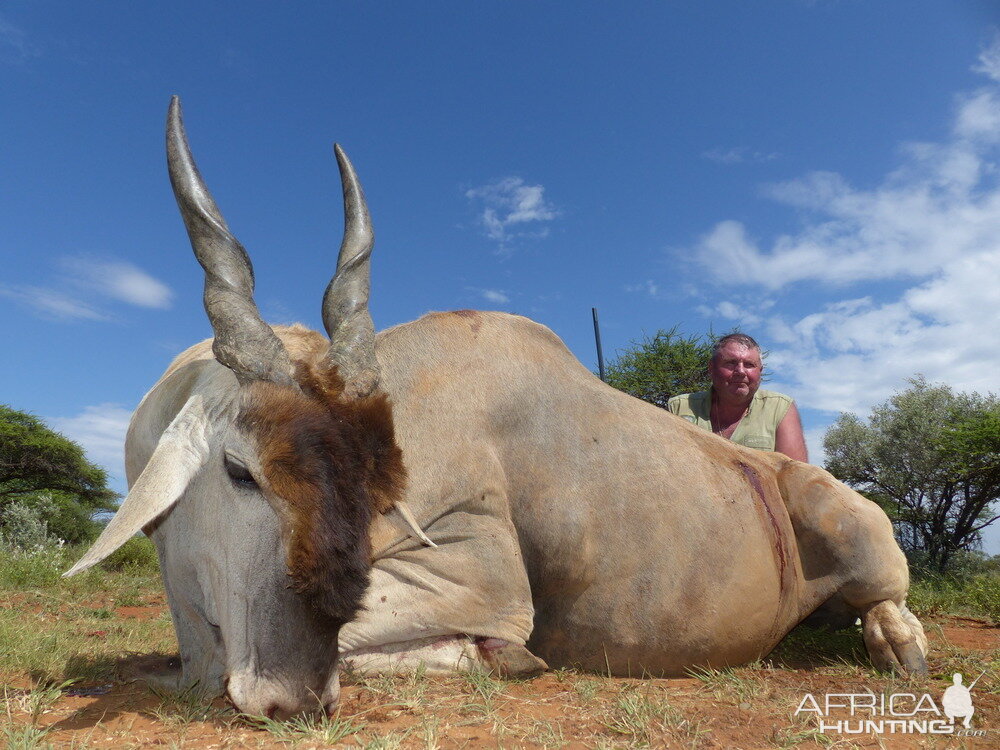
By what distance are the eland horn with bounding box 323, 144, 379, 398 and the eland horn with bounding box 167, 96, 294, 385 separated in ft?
0.72

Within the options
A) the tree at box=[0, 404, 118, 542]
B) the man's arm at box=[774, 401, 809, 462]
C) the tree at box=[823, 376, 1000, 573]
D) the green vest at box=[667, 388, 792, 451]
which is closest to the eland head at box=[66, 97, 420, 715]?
the green vest at box=[667, 388, 792, 451]

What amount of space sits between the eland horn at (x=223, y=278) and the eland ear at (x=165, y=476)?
8.8 inches

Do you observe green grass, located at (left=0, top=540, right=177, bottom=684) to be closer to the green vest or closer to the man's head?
the green vest

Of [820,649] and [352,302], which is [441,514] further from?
[820,649]

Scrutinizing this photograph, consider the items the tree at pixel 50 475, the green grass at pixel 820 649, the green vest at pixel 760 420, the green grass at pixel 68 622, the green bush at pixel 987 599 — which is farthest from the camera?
the tree at pixel 50 475

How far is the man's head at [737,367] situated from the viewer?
568 centimetres

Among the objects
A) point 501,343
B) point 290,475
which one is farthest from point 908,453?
point 290,475

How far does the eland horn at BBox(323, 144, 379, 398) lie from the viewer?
2617mm

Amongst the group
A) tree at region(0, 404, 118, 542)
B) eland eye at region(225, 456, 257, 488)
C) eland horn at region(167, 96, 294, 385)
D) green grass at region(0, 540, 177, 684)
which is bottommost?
green grass at region(0, 540, 177, 684)

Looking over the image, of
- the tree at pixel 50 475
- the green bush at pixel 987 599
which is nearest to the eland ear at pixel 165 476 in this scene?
the green bush at pixel 987 599

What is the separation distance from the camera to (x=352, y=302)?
2.93 meters

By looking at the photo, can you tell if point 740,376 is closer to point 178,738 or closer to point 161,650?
point 161,650

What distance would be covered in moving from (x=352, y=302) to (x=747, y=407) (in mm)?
4011

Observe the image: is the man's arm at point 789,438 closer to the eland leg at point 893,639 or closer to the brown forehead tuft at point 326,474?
the eland leg at point 893,639
